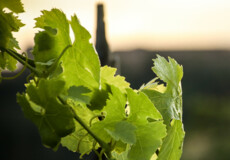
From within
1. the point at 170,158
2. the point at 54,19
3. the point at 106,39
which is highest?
the point at 54,19

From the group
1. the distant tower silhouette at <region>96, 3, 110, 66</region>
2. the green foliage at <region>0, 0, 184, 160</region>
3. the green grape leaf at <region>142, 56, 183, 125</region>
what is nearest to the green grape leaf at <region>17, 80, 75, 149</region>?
the green foliage at <region>0, 0, 184, 160</region>

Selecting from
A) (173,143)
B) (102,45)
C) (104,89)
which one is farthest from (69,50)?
(102,45)

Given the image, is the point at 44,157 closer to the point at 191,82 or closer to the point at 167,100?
the point at 191,82

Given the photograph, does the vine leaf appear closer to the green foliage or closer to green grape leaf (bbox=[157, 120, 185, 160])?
the green foliage

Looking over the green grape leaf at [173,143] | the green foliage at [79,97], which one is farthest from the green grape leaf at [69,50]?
the green grape leaf at [173,143]

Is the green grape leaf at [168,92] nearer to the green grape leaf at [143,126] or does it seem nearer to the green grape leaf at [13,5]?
the green grape leaf at [143,126]

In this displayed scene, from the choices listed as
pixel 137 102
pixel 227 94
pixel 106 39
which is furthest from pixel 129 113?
pixel 227 94
